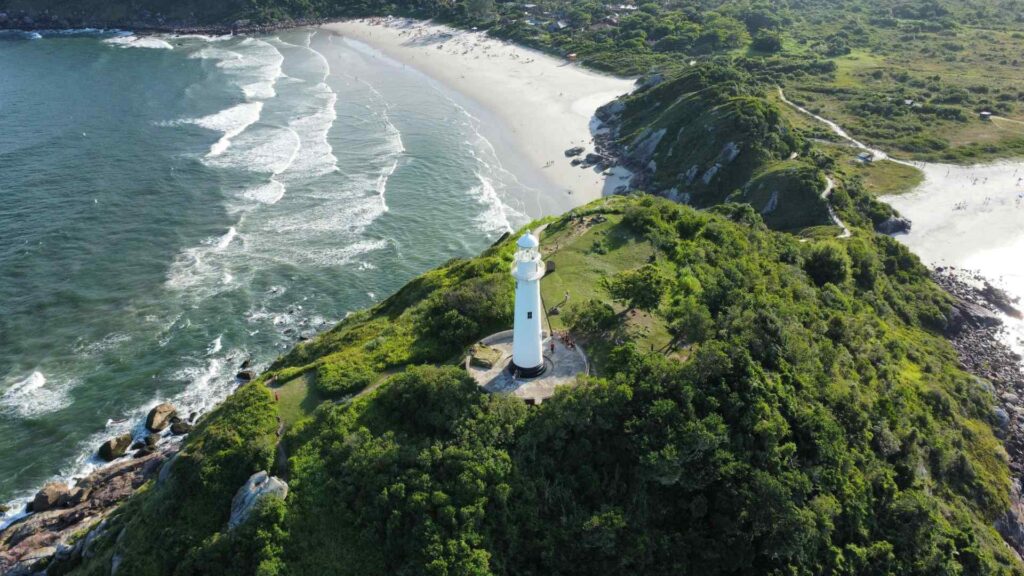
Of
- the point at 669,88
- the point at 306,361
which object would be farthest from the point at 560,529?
the point at 669,88

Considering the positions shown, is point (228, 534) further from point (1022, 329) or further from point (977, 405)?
point (1022, 329)

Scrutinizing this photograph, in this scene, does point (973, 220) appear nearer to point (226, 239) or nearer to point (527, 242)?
point (527, 242)

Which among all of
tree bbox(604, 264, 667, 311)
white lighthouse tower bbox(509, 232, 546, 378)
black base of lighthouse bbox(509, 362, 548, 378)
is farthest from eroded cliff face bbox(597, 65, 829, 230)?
white lighthouse tower bbox(509, 232, 546, 378)

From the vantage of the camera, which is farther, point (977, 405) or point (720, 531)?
point (977, 405)

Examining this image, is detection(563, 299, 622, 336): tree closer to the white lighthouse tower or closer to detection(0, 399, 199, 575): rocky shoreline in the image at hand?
the white lighthouse tower

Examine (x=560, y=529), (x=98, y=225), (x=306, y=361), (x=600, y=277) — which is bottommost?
(x=98, y=225)

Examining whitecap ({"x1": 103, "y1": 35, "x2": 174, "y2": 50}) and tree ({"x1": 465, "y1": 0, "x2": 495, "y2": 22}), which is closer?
whitecap ({"x1": 103, "y1": 35, "x2": 174, "y2": 50})
